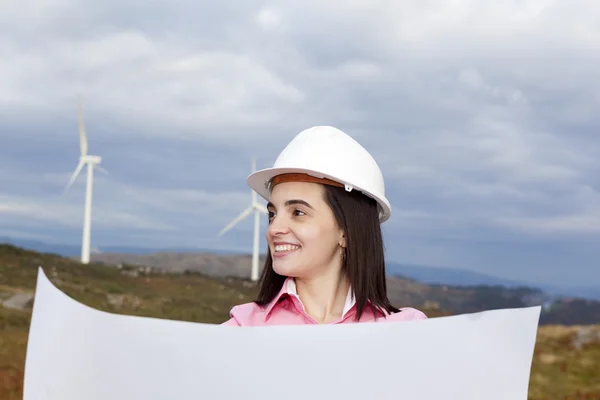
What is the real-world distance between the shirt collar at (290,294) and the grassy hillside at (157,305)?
816 centimetres

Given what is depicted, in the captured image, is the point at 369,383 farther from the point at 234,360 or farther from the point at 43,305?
the point at 43,305

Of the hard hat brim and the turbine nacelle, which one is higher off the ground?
the turbine nacelle

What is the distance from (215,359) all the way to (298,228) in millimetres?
1836

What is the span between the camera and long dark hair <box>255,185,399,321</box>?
4594mm

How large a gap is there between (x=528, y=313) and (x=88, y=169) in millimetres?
38547

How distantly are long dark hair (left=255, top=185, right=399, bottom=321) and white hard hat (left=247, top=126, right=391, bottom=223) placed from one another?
0.26ft

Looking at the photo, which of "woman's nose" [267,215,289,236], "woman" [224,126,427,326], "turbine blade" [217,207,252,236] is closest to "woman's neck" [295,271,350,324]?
"woman" [224,126,427,326]

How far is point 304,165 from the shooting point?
444 cm

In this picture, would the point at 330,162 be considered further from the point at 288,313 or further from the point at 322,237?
the point at 288,313

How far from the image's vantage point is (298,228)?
14.5 feet

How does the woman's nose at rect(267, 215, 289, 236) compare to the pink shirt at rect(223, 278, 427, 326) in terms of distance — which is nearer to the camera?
the woman's nose at rect(267, 215, 289, 236)

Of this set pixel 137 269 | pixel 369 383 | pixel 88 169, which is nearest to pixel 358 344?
pixel 369 383

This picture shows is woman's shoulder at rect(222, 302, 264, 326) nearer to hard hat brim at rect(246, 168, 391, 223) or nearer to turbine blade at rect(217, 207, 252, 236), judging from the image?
hard hat brim at rect(246, 168, 391, 223)

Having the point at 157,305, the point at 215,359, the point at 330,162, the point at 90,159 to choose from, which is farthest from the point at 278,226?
the point at 90,159
